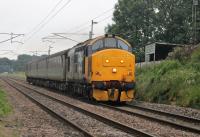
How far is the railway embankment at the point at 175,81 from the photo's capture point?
85.9 ft

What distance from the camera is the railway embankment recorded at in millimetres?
26178

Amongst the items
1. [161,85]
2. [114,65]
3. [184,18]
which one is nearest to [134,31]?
[184,18]

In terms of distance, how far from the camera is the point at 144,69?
39.8m

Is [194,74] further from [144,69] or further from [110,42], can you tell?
[144,69]

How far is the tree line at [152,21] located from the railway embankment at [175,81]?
3143 centimetres

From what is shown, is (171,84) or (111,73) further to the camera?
(171,84)

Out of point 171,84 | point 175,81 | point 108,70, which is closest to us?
point 108,70

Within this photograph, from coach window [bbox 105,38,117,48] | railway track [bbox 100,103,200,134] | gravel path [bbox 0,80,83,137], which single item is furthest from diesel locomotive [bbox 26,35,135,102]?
gravel path [bbox 0,80,83,137]

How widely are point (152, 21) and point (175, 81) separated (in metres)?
43.5

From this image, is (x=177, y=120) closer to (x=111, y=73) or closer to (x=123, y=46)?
(x=111, y=73)

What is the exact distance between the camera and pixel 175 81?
1140 inches

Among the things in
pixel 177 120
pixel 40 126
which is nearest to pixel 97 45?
pixel 177 120

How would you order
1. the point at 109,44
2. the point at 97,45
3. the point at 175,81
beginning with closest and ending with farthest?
the point at 97,45
the point at 109,44
the point at 175,81

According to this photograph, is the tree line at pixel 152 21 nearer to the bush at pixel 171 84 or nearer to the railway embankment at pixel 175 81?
the railway embankment at pixel 175 81
